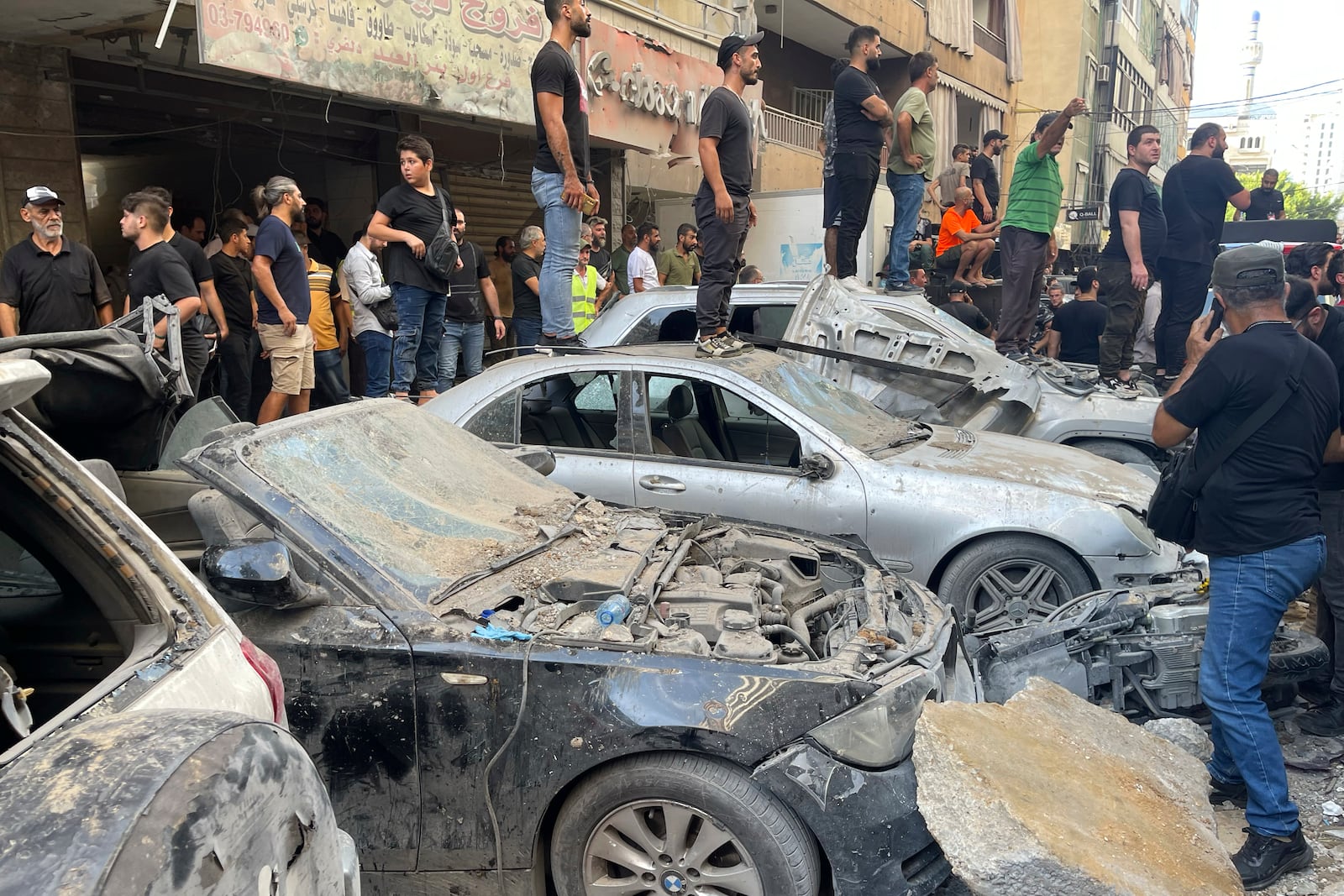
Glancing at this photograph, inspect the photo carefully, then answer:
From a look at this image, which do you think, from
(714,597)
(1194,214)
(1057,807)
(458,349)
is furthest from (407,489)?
(1194,214)

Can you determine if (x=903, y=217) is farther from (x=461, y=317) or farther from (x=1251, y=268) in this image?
(x=1251, y=268)

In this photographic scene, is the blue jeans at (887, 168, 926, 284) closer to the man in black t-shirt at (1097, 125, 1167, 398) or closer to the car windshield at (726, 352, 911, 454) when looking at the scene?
the man in black t-shirt at (1097, 125, 1167, 398)

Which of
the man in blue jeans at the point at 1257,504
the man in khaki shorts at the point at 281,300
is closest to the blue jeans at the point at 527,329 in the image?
the man in khaki shorts at the point at 281,300

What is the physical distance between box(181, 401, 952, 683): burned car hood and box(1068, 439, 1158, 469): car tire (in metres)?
3.74

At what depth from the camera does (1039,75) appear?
3356cm

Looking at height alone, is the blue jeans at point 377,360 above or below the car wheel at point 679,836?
above

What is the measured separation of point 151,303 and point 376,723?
1.60 m

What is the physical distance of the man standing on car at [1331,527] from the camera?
4.19m

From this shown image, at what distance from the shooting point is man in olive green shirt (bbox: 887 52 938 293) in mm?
9359

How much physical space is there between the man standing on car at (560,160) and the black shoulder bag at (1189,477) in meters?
4.05

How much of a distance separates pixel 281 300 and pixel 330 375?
60.9 inches

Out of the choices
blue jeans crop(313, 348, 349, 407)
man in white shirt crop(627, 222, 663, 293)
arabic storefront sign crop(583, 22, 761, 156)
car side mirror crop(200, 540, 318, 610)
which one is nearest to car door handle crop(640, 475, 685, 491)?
car side mirror crop(200, 540, 318, 610)

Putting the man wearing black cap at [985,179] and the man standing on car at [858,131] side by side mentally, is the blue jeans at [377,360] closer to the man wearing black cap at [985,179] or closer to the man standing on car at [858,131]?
the man standing on car at [858,131]

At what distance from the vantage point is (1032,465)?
205 inches
